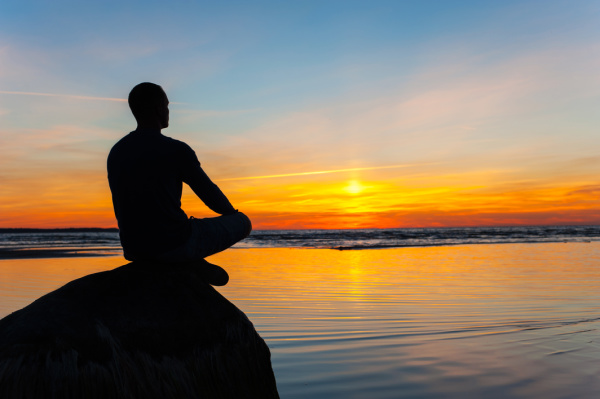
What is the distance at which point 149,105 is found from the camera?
344cm

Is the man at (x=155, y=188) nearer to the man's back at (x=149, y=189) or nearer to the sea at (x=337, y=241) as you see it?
the man's back at (x=149, y=189)

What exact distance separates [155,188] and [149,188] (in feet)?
0.12

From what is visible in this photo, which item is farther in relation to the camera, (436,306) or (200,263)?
(436,306)

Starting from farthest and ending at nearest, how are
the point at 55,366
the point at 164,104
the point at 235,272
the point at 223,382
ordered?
the point at 235,272 → the point at 164,104 → the point at 223,382 → the point at 55,366

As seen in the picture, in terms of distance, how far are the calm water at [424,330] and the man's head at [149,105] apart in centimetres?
271

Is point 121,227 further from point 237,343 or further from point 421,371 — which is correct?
point 421,371

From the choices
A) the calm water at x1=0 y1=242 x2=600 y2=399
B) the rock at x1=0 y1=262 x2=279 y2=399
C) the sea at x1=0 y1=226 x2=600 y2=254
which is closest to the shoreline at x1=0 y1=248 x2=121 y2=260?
the sea at x1=0 y1=226 x2=600 y2=254

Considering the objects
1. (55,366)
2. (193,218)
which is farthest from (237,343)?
(55,366)

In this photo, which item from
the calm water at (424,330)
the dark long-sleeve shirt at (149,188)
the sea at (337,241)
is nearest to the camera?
the dark long-sleeve shirt at (149,188)

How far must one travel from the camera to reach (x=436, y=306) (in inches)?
344

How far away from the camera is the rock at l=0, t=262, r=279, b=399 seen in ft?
8.32

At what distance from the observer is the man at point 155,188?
3.21 m

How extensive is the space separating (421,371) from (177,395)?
3024mm

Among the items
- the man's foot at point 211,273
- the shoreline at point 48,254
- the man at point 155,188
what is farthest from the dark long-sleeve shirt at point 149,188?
the shoreline at point 48,254
